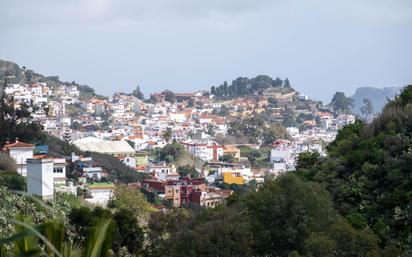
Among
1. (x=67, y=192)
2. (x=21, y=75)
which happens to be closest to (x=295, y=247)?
(x=67, y=192)

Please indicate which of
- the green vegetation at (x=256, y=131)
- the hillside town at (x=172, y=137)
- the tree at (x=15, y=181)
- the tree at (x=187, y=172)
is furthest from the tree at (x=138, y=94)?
the tree at (x=15, y=181)

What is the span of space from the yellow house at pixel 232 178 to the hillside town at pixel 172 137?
70 millimetres

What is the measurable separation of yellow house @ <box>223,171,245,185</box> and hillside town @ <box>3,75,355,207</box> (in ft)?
0.23

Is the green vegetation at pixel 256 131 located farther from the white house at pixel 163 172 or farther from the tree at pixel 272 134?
the white house at pixel 163 172

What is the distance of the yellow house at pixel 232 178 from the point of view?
164 ft

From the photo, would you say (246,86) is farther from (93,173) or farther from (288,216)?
(288,216)

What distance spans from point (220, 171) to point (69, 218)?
41.4m

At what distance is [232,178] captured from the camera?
5081 centimetres

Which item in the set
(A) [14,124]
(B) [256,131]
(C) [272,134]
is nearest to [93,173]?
(A) [14,124]

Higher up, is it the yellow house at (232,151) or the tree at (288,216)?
the tree at (288,216)

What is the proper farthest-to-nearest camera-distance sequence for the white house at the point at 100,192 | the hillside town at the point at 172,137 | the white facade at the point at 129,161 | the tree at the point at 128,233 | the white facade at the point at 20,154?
1. the white facade at the point at 129,161
2. the hillside town at the point at 172,137
3. the white house at the point at 100,192
4. the white facade at the point at 20,154
5. the tree at the point at 128,233

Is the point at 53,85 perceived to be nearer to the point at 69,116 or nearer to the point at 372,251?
the point at 69,116

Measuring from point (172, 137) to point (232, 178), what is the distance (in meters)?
29.9

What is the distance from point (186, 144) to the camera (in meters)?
68.6
